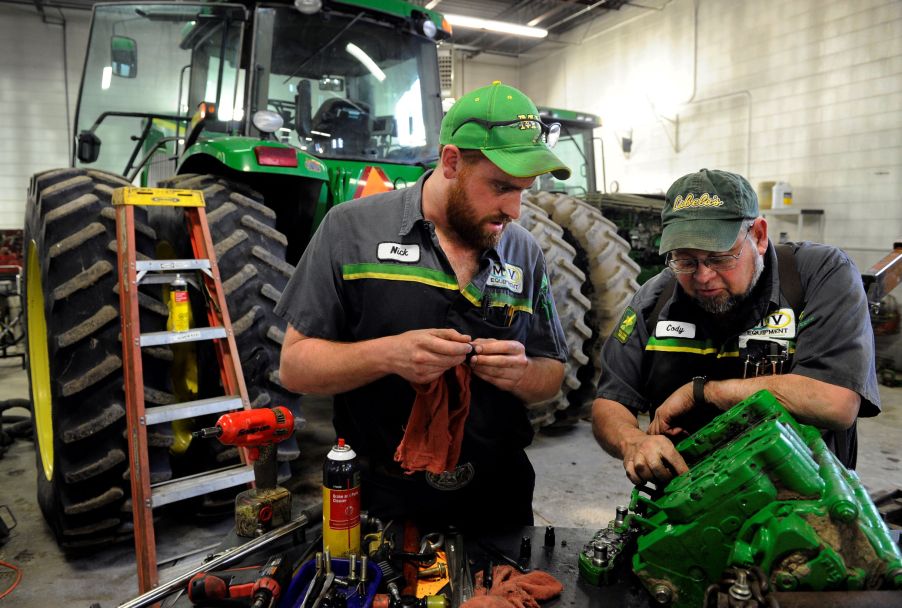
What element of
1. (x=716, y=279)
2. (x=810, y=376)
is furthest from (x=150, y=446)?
(x=810, y=376)

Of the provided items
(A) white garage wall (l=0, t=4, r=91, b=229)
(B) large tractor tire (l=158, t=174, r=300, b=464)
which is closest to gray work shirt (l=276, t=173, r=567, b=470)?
(B) large tractor tire (l=158, t=174, r=300, b=464)

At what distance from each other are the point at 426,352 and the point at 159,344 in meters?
1.54

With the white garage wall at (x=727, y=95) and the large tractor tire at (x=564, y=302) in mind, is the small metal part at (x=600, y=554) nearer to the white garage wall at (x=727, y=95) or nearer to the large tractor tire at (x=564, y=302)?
the large tractor tire at (x=564, y=302)

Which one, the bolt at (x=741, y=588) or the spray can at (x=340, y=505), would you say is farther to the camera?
the spray can at (x=340, y=505)

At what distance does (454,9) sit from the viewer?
1167cm

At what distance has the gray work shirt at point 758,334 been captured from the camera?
164 centimetres

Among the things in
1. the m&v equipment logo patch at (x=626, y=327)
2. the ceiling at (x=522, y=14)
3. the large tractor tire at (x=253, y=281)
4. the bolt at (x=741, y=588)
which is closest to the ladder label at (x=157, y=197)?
the large tractor tire at (x=253, y=281)

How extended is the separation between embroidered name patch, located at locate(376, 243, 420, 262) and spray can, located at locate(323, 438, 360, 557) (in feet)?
1.68

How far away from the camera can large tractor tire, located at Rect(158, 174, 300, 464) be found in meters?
2.72

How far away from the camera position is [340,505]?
1.37 metres

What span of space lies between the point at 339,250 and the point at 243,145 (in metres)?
1.61

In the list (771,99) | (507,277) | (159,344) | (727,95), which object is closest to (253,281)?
(159,344)

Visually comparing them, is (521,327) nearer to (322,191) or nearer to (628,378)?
(628,378)

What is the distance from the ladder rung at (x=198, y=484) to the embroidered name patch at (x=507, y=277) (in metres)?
1.37
